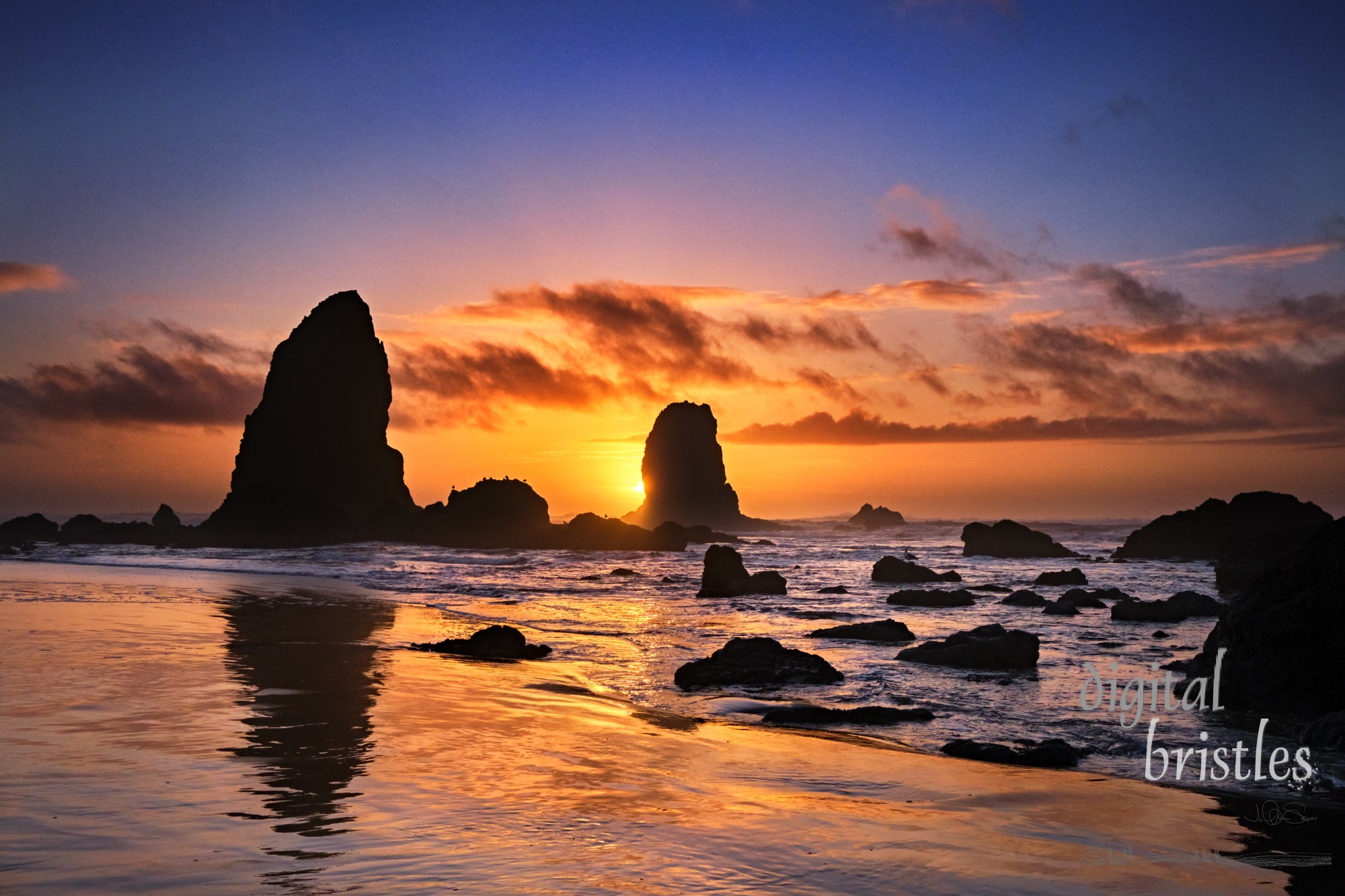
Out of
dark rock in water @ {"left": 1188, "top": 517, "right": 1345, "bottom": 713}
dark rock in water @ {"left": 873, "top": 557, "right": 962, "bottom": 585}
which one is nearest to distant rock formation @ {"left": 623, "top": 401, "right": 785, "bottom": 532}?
dark rock in water @ {"left": 873, "top": 557, "right": 962, "bottom": 585}

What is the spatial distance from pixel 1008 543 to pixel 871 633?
5192 centimetres

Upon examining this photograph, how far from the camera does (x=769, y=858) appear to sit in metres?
5.89

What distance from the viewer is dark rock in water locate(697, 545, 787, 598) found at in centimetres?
3444

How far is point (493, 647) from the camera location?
56.8ft

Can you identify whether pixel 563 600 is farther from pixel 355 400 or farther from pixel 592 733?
pixel 355 400

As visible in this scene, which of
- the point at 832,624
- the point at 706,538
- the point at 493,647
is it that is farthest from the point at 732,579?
the point at 706,538

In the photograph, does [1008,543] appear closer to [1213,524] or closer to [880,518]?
[1213,524]

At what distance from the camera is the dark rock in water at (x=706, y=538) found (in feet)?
312

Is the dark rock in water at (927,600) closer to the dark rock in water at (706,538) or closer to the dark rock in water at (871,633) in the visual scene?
the dark rock in water at (871,633)

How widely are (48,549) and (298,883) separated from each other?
7343 cm

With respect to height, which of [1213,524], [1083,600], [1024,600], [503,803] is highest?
[1213,524]

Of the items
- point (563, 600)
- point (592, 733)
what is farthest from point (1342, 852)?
point (563, 600)

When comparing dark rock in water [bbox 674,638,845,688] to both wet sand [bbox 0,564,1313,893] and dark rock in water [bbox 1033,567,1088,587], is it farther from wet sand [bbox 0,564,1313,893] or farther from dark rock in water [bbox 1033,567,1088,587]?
dark rock in water [bbox 1033,567,1088,587]

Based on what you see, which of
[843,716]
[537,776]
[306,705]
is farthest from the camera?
[843,716]
